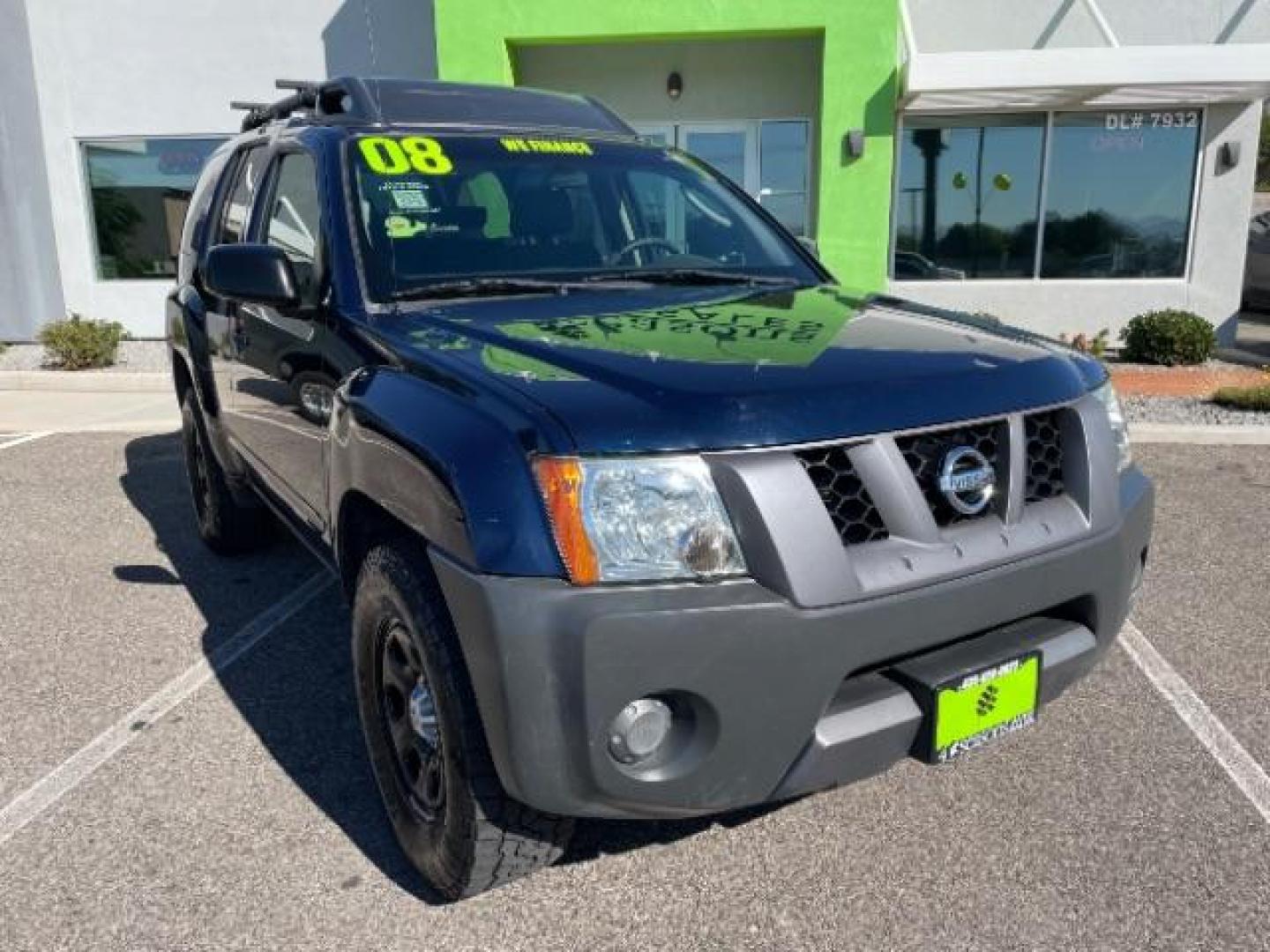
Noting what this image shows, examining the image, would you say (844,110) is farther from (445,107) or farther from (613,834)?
(613,834)

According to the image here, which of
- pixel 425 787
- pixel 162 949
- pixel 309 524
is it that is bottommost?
pixel 162 949

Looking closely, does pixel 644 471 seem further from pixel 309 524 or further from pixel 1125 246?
pixel 1125 246

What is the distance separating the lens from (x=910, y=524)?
6.62ft

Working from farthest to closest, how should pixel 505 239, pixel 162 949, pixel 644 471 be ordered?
pixel 505 239 < pixel 162 949 < pixel 644 471

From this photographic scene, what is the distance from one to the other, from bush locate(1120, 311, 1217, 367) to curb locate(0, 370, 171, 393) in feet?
32.3

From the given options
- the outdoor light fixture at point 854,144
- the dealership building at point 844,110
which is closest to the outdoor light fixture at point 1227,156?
the dealership building at point 844,110

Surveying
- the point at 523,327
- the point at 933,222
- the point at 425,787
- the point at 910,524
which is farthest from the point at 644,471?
the point at 933,222

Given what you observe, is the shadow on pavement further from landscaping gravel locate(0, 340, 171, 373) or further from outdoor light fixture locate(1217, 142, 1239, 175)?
outdoor light fixture locate(1217, 142, 1239, 175)

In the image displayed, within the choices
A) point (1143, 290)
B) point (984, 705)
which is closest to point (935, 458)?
point (984, 705)

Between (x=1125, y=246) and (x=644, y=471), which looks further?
(x=1125, y=246)

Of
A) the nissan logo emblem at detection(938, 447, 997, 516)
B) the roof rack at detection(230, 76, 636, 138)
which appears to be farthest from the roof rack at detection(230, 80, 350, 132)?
the nissan logo emblem at detection(938, 447, 997, 516)

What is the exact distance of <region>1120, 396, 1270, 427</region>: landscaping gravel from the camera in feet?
25.2

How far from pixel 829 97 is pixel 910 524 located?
955 cm

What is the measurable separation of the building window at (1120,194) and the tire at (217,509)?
966 cm
